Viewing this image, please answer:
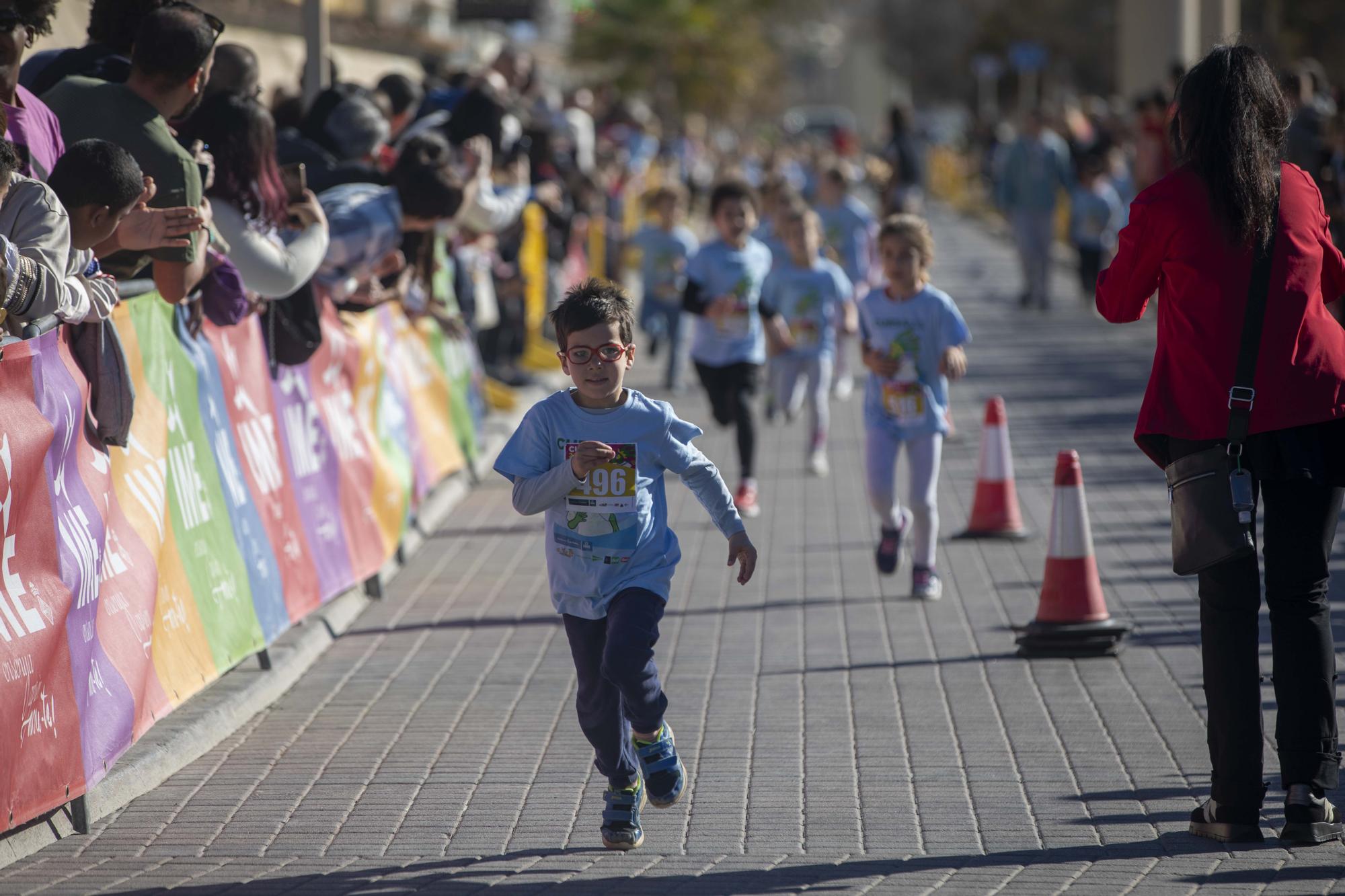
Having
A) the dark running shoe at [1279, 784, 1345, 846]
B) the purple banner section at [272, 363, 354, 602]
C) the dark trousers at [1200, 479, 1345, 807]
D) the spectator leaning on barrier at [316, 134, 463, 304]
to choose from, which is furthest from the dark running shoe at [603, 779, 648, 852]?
the spectator leaning on barrier at [316, 134, 463, 304]

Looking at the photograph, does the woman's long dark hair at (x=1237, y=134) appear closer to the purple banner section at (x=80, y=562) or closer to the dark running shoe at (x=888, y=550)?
the purple banner section at (x=80, y=562)

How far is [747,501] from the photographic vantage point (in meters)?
11.3

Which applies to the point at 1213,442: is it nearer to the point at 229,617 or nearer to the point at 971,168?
the point at 229,617

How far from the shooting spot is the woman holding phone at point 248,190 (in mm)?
7230

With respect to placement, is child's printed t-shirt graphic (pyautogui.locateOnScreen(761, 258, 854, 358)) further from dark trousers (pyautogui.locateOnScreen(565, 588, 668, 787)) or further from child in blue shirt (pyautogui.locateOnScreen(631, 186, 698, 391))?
dark trousers (pyautogui.locateOnScreen(565, 588, 668, 787))

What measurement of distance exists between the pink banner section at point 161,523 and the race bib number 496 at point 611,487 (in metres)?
1.48

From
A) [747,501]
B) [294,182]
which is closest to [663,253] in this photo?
[747,501]

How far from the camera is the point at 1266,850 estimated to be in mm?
5176

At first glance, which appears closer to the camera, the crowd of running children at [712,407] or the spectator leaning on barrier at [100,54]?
the crowd of running children at [712,407]

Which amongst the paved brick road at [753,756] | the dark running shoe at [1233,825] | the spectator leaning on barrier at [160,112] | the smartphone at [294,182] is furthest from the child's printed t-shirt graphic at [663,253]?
the dark running shoe at [1233,825]

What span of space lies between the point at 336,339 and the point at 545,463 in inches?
159

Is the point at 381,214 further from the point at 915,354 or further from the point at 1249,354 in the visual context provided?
the point at 1249,354

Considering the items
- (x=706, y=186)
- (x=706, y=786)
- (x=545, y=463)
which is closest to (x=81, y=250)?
(x=545, y=463)

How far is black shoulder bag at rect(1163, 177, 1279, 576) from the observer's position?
5172mm
